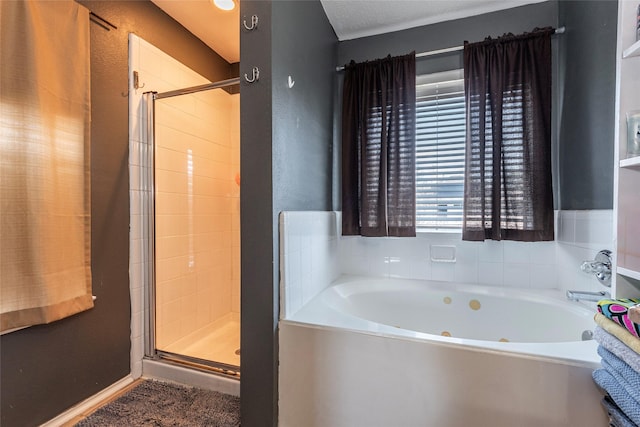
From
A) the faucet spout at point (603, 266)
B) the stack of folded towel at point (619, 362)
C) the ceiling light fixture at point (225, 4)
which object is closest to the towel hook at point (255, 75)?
the ceiling light fixture at point (225, 4)

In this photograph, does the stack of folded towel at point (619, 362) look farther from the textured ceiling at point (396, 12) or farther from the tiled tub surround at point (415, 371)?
the textured ceiling at point (396, 12)

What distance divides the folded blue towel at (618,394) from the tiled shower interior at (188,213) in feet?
5.88

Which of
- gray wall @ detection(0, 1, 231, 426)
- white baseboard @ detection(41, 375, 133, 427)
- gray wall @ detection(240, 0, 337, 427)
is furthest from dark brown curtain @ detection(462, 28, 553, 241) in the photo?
white baseboard @ detection(41, 375, 133, 427)

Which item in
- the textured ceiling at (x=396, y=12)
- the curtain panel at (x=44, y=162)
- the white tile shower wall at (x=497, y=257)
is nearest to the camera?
the curtain panel at (x=44, y=162)

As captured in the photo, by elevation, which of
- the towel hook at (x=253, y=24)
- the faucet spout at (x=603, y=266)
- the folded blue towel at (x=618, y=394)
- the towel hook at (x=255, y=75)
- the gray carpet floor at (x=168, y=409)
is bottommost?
the gray carpet floor at (x=168, y=409)

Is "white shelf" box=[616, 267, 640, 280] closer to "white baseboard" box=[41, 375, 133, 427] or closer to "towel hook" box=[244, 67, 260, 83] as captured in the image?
"towel hook" box=[244, 67, 260, 83]

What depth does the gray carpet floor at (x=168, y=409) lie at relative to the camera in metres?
1.32

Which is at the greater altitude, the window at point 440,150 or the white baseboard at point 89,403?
the window at point 440,150

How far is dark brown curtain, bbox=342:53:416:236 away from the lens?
185 centimetres

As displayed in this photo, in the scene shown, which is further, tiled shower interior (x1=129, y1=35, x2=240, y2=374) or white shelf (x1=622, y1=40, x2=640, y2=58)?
tiled shower interior (x1=129, y1=35, x2=240, y2=374)

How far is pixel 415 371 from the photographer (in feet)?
3.39

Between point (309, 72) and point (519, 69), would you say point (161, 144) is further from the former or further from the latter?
point (519, 69)

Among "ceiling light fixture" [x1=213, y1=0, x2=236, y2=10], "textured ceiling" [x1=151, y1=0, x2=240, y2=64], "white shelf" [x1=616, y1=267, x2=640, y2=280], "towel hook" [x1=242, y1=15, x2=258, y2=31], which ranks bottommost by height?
"white shelf" [x1=616, y1=267, x2=640, y2=280]

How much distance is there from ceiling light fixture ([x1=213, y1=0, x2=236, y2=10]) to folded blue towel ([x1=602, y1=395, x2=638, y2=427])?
8.79ft
